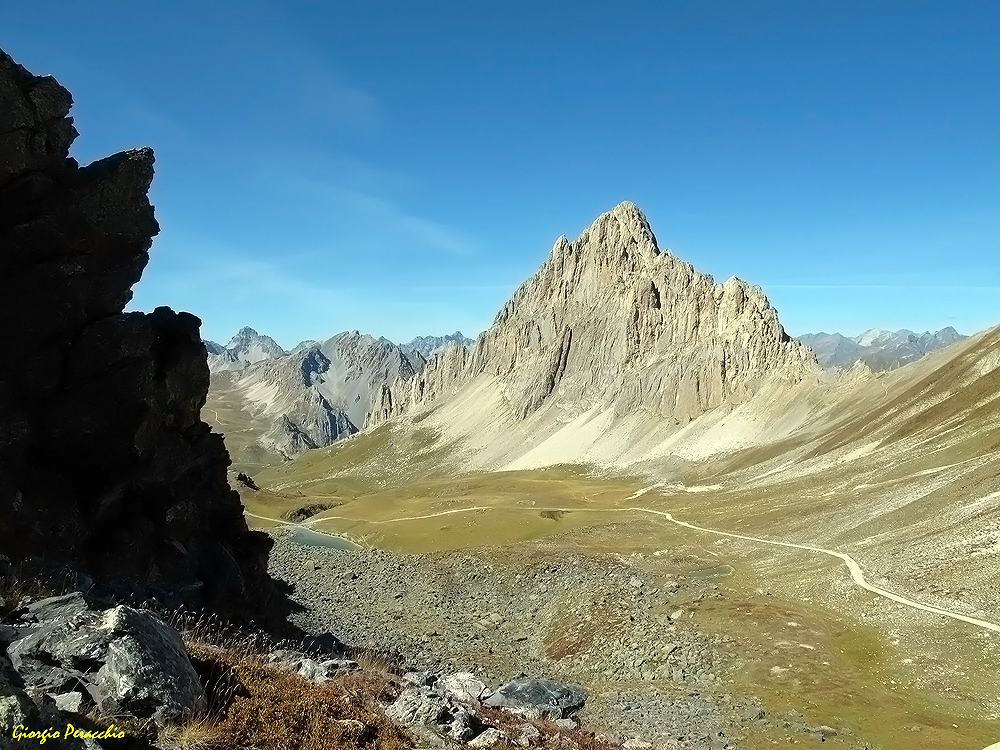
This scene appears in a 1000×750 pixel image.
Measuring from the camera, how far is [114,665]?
11047 mm

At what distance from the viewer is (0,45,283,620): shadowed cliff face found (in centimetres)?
2639

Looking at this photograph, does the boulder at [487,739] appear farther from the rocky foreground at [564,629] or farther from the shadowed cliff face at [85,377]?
the shadowed cliff face at [85,377]

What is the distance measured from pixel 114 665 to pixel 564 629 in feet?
152

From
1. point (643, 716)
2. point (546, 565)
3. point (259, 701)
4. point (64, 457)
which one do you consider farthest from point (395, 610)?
point (259, 701)

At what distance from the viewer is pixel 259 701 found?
1246 cm

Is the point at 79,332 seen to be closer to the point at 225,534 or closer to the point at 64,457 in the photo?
the point at 64,457

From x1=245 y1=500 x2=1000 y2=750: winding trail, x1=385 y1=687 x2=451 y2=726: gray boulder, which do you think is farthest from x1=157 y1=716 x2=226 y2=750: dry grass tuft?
x1=245 y1=500 x2=1000 y2=750: winding trail

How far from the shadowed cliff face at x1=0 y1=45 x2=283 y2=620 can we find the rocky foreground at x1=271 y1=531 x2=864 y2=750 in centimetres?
1484

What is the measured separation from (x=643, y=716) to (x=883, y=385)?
437 ft

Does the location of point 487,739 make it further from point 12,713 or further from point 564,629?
point 564,629
